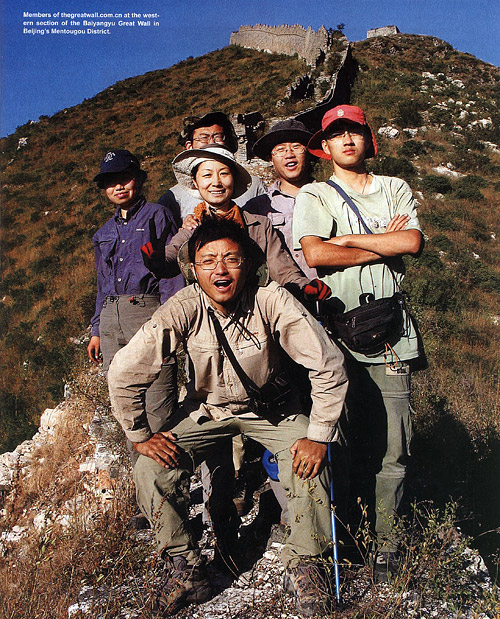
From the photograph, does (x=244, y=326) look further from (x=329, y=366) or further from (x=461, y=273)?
(x=461, y=273)

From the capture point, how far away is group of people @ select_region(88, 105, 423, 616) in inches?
90.9

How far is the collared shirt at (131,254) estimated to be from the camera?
10.6 ft

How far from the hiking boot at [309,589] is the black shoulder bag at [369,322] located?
1.09 meters

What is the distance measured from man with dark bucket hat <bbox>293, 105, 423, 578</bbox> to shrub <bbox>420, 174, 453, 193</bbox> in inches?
521

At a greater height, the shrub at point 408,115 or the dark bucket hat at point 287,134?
the shrub at point 408,115

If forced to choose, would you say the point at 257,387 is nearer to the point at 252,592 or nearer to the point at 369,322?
the point at 369,322

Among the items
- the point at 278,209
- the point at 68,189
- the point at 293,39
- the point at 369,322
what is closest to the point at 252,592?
the point at 369,322

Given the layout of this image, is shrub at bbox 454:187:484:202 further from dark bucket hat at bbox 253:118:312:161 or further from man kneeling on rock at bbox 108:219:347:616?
man kneeling on rock at bbox 108:219:347:616

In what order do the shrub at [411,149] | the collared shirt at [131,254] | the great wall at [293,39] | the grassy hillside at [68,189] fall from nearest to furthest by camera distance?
the collared shirt at [131,254] < the grassy hillside at [68,189] < the shrub at [411,149] < the great wall at [293,39]

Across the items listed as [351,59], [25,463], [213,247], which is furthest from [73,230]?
[351,59]

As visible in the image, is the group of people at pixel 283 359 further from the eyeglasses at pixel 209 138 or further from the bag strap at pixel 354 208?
the eyeglasses at pixel 209 138

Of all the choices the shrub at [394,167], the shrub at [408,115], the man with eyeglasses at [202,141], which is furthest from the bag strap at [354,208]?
the shrub at [408,115]

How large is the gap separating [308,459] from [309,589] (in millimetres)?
589

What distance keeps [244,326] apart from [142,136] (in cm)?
2490
